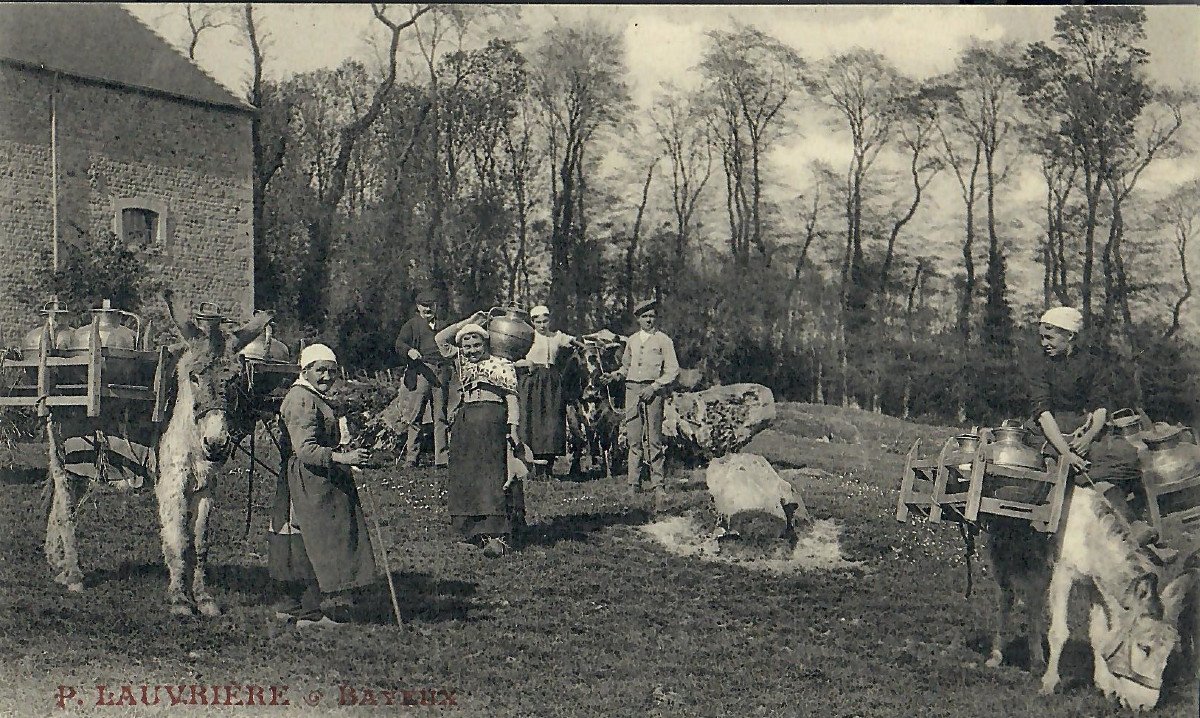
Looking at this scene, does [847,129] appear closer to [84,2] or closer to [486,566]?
[486,566]

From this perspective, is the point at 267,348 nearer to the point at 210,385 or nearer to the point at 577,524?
the point at 210,385

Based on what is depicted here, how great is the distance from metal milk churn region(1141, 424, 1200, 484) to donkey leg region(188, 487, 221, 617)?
5772 millimetres

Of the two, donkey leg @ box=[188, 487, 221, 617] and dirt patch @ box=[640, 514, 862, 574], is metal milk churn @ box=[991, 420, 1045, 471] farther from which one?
donkey leg @ box=[188, 487, 221, 617]

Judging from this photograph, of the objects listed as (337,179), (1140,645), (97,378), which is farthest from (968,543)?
(97,378)

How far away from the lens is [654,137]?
7.84m

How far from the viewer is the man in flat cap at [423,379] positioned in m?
7.82

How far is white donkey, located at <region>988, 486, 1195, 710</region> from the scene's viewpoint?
6.57 m

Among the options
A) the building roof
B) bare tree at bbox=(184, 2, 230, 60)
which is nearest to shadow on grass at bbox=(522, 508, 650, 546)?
the building roof

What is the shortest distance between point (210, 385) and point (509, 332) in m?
2.00

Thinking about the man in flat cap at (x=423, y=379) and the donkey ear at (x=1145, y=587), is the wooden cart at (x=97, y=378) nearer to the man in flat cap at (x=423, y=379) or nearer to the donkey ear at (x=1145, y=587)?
the man in flat cap at (x=423, y=379)

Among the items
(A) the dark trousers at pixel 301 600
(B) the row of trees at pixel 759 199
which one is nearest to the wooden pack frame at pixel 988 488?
(B) the row of trees at pixel 759 199

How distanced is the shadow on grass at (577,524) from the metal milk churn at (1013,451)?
2.36 m

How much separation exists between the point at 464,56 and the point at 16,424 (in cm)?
394

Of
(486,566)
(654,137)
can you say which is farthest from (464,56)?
(486,566)
